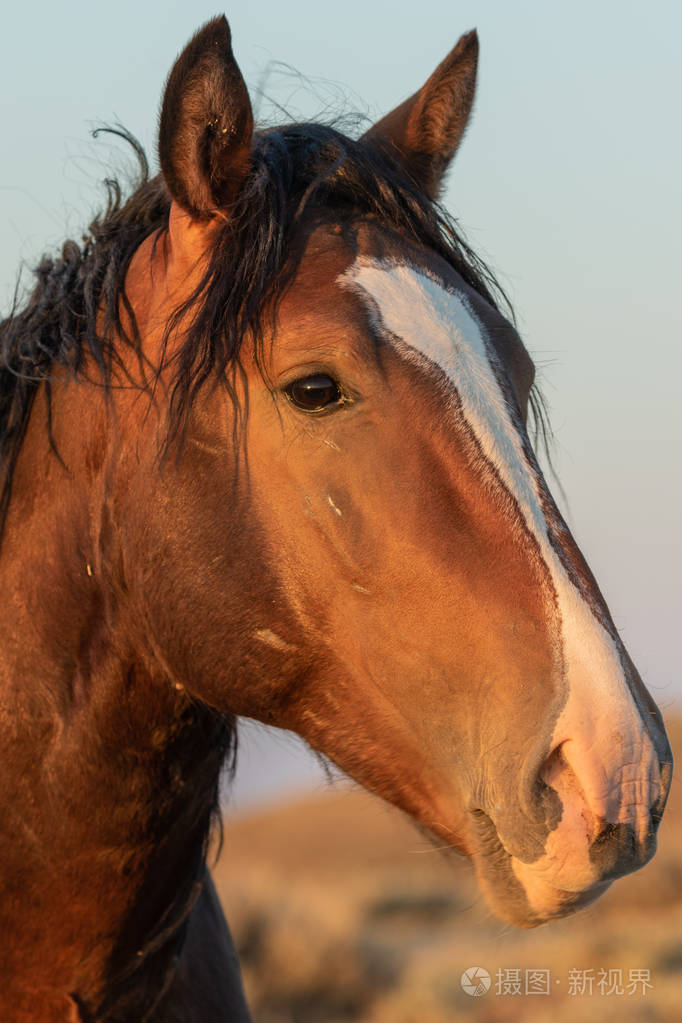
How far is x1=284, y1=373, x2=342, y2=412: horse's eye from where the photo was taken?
2.31 meters

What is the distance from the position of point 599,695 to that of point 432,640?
0.36 metres

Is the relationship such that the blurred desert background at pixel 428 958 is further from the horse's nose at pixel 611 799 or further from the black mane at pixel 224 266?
the horse's nose at pixel 611 799

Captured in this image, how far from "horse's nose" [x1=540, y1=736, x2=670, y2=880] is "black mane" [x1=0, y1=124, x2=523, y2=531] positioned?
3.52 ft

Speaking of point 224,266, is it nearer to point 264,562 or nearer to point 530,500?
point 264,562

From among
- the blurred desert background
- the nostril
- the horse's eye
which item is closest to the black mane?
the horse's eye

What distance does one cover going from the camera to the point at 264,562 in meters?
2.33

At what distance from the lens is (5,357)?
8.93 feet

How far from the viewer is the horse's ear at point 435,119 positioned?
3027 millimetres

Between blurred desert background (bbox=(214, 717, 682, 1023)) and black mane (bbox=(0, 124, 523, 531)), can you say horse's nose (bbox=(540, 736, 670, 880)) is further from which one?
blurred desert background (bbox=(214, 717, 682, 1023))

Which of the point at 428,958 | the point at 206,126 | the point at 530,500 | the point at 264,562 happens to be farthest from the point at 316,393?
the point at 428,958

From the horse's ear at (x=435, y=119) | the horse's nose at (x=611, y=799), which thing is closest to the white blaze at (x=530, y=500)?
the horse's nose at (x=611, y=799)

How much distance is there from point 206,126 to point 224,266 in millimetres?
315

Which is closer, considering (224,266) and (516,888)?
(516,888)

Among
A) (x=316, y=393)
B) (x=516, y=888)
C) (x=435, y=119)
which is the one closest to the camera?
(x=516, y=888)
